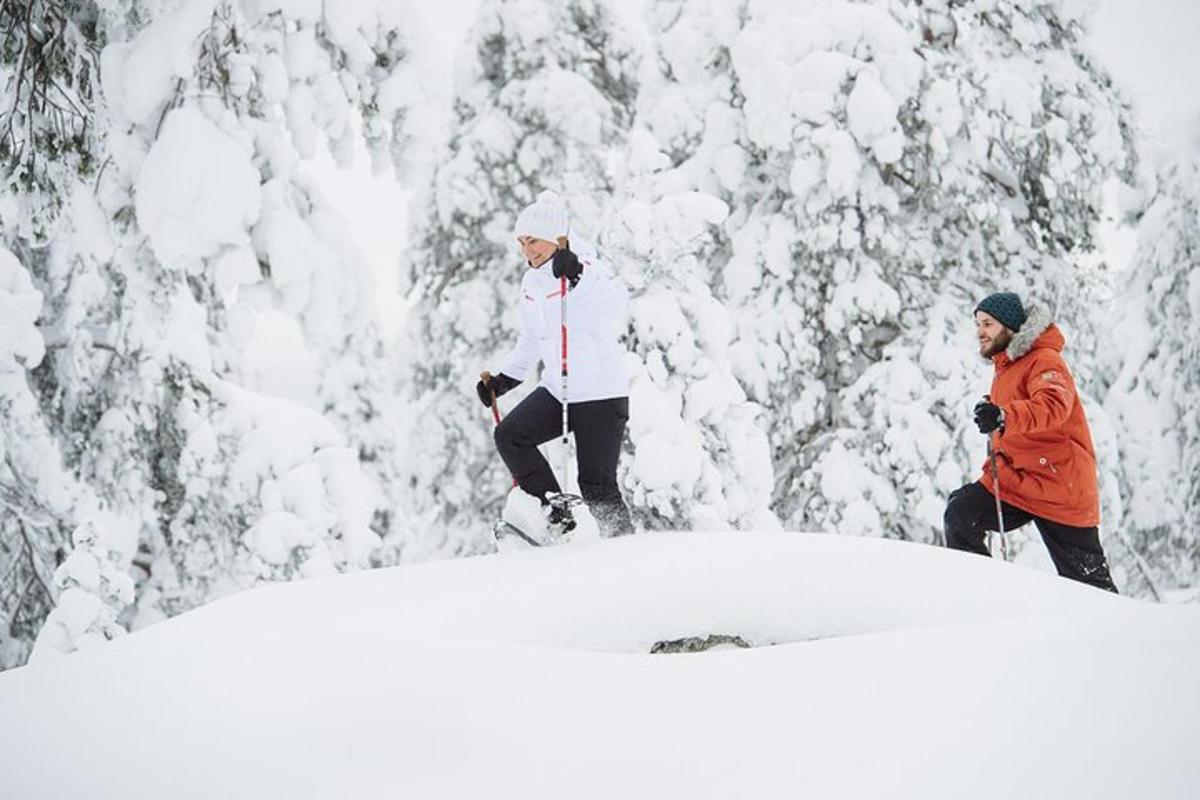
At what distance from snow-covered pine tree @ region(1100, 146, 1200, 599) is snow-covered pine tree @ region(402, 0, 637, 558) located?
8.52m

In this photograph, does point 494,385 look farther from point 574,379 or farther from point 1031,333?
point 1031,333

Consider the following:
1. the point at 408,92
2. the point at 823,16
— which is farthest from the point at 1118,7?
the point at 408,92

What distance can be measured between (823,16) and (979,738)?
9192mm

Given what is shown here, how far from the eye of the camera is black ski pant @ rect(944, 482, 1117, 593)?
5.00 m

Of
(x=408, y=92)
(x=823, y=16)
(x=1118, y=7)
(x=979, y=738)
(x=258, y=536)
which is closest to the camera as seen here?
(x=979, y=738)

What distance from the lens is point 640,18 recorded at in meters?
12.9

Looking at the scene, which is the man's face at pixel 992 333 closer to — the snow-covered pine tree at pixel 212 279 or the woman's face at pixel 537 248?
the woman's face at pixel 537 248

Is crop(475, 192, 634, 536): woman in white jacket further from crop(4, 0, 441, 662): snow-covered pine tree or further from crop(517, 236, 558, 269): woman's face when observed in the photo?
crop(4, 0, 441, 662): snow-covered pine tree

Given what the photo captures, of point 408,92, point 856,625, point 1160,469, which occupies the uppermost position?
point 408,92

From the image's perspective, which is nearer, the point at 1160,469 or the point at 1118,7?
the point at 1118,7

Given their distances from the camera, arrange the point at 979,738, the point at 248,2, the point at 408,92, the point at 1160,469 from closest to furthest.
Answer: the point at 979,738 < the point at 248,2 < the point at 408,92 < the point at 1160,469

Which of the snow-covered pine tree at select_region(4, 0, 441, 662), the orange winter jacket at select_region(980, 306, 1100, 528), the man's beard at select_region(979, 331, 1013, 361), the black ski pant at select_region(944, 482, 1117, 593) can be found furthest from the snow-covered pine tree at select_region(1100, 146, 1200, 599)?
the snow-covered pine tree at select_region(4, 0, 441, 662)

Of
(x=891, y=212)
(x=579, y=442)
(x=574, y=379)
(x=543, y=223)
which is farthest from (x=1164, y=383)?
(x=543, y=223)

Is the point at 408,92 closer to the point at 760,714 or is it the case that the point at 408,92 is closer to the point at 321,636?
the point at 321,636
